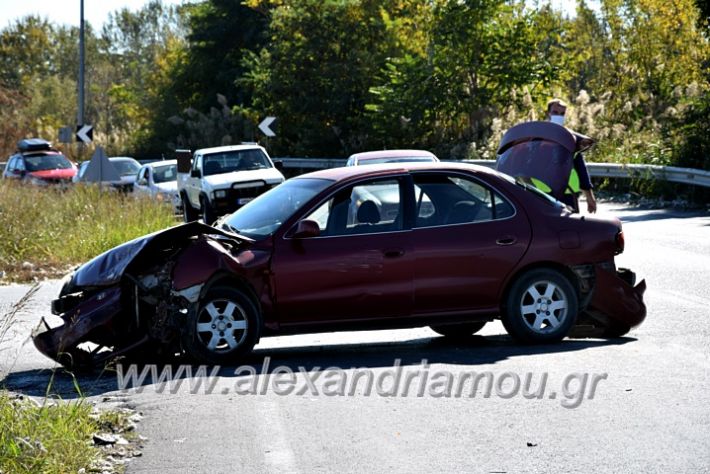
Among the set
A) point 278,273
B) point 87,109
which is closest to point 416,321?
point 278,273

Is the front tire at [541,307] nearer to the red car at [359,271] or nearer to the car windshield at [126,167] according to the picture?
the red car at [359,271]

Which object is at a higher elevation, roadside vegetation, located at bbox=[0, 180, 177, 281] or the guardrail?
the guardrail

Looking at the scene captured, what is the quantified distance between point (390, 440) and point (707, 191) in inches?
800

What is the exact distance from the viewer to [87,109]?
93.1m

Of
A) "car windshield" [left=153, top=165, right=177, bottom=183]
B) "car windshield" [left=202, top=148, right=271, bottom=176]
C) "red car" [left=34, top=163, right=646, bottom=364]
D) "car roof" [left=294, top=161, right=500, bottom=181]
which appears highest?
"car roof" [left=294, top=161, right=500, bottom=181]

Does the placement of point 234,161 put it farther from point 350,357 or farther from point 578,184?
point 350,357

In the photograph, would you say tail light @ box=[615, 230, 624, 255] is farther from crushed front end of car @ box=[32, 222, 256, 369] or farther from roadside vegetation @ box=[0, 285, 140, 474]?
roadside vegetation @ box=[0, 285, 140, 474]

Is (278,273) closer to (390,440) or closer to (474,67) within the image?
(390,440)

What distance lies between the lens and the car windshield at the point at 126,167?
1565 inches

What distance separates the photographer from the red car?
9664 millimetres

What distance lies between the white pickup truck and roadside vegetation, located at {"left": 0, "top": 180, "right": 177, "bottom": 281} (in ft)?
7.64

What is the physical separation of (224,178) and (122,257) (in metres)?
16.7

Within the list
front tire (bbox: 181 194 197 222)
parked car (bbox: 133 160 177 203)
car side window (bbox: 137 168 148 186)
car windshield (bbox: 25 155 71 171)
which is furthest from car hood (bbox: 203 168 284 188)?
car windshield (bbox: 25 155 71 171)

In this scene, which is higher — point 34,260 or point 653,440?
point 653,440
